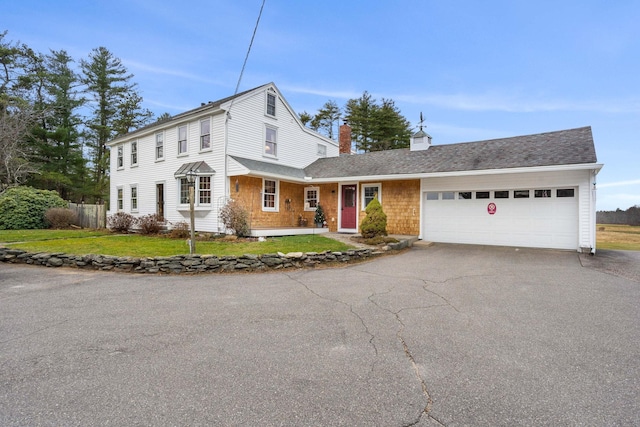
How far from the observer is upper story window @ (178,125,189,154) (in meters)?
15.4

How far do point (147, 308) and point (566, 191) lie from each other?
13526mm

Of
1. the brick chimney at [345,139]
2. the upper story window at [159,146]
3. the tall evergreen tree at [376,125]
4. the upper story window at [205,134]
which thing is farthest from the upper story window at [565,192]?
the tall evergreen tree at [376,125]

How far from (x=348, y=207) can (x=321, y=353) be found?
1245 centimetres

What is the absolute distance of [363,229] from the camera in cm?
1198

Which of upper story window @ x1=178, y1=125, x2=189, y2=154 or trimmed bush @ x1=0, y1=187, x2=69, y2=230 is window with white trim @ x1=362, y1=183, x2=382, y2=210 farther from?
trimmed bush @ x1=0, y1=187, x2=69, y2=230

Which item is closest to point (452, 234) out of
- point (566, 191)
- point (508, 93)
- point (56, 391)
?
point (566, 191)

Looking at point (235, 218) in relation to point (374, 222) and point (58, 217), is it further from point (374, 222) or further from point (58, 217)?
point (58, 217)

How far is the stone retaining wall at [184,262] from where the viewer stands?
25.8 feet

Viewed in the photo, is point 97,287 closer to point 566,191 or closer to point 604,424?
point 604,424

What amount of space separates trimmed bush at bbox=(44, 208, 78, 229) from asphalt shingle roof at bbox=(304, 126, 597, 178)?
1411cm

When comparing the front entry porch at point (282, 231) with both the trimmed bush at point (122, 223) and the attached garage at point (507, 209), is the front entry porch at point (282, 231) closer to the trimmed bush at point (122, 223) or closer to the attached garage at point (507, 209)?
the attached garage at point (507, 209)

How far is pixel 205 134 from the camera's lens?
14.6 metres

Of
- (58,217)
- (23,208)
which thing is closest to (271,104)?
(58,217)

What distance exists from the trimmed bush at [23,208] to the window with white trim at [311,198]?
1523 centimetres
